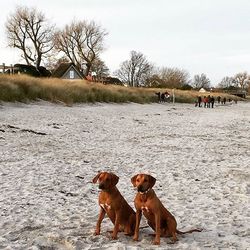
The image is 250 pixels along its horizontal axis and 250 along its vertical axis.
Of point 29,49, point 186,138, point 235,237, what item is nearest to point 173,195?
point 235,237

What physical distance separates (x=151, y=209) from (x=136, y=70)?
342 ft

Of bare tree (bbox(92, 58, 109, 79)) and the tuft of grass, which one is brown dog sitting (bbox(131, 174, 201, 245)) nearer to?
the tuft of grass

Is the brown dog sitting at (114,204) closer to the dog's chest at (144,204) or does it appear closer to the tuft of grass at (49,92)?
the dog's chest at (144,204)

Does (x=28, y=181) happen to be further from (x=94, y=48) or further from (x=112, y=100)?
(x=94, y=48)

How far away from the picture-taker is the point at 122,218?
4699mm

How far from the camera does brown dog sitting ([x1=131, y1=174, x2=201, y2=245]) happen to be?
4281 mm

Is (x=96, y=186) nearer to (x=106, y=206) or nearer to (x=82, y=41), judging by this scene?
(x=106, y=206)

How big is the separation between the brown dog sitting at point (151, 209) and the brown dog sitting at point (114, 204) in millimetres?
182

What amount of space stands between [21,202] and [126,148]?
6.48 m

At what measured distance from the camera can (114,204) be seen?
453 cm

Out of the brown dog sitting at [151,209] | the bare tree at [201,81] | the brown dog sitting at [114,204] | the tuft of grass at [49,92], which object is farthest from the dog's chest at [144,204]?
the bare tree at [201,81]

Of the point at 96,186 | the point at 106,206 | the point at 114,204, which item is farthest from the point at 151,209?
the point at 96,186

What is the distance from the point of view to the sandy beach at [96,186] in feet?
16.0

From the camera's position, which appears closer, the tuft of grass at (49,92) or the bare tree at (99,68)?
the tuft of grass at (49,92)
